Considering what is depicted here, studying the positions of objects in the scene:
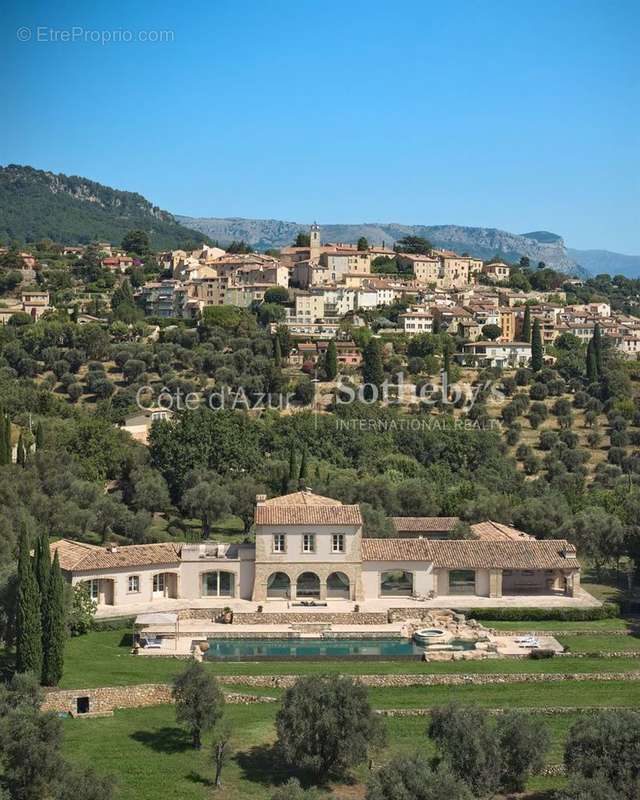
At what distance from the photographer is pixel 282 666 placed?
88.1 feet

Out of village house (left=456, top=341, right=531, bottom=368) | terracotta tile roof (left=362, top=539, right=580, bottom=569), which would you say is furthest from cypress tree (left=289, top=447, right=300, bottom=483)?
village house (left=456, top=341, right=531, bottom=368)

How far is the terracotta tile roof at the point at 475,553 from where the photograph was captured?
1302 inches

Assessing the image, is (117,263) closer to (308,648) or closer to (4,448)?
(4,448)

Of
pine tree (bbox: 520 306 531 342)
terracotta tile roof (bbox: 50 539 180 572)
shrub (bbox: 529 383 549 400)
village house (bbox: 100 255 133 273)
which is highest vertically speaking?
village house (bbox: 100 255 133 273)

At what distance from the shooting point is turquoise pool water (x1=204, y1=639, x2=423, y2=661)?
1102 inches

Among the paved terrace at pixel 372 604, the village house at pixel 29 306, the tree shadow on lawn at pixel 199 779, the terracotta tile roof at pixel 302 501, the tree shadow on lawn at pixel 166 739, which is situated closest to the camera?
the tree shadow on lawn at pixel 199 779

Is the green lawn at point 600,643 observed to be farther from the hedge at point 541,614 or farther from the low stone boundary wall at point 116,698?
the low stone boundary wall at point 116,698

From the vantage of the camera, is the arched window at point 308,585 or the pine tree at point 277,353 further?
the pine tree at point 277,353

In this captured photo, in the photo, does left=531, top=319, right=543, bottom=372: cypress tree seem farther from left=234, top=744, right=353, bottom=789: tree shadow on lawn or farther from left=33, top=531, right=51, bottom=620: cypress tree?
left=234, top=744, right=353, bottom=789: tree shadow on lawn

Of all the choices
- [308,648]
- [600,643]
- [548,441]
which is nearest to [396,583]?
[308,648]

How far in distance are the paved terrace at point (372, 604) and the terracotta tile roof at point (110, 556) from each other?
3.84ft

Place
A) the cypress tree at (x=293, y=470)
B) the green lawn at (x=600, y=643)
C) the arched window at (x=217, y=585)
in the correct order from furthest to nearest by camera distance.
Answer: the cypress tree at (x=293, y=470), the arched window at (x=217, y=585), the green lawn at (x=600, y=643)

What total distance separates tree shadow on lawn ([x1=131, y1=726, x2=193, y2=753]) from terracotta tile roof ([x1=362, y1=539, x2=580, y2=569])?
11.5m

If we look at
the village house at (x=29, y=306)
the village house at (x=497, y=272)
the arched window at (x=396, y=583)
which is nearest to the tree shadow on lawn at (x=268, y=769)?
the arched window at (x=396, y=583)
